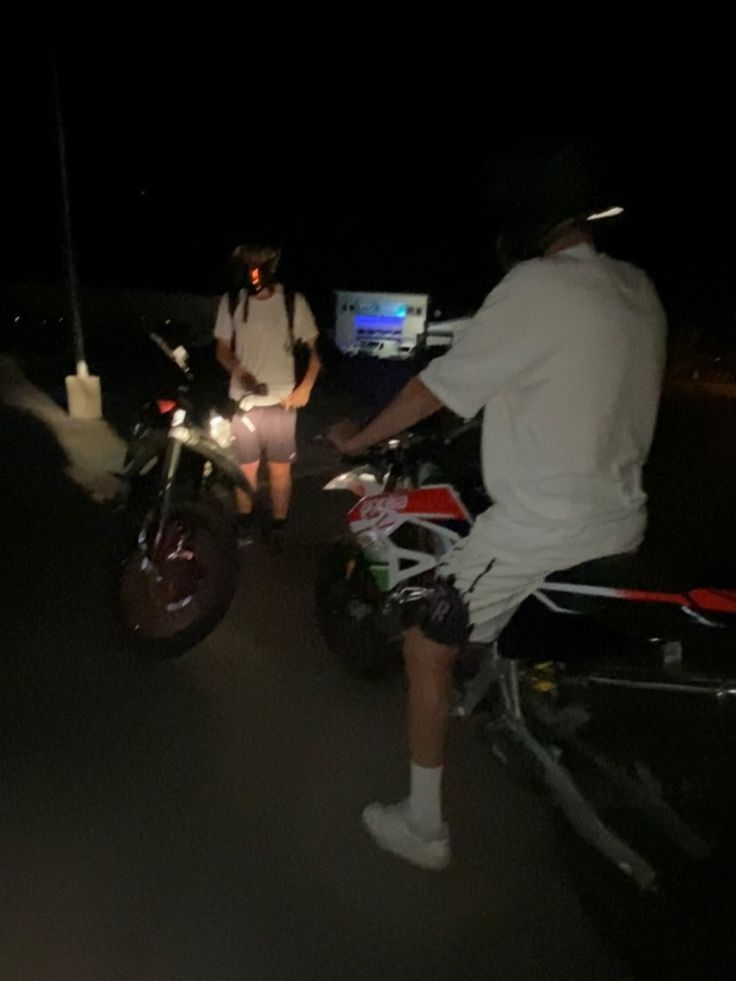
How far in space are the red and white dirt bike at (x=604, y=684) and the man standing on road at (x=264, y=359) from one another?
8.56 feet

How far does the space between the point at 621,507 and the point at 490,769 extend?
60.8 inches

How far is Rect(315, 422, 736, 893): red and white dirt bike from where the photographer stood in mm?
2758

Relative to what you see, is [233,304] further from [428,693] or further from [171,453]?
[428,693]

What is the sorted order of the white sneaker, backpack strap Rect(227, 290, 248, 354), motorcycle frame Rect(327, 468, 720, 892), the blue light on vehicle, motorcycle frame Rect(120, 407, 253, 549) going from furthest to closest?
the blue light on vehicle
backpack strap Rect(227, 290, 248, 354)
motorcycle frame Rect(120, 407, 253, 549)
the white sneaker
motorcycle frame Rect(327, 468, 720, 892)

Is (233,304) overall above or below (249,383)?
above

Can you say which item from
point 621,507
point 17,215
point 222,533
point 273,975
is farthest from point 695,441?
point 17,215

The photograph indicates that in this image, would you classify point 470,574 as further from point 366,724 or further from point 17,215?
point 17,215

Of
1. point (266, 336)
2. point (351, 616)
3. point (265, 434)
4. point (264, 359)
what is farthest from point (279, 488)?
point (351, 616)

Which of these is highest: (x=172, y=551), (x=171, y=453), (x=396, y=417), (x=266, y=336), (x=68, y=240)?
(x=396, y=417)

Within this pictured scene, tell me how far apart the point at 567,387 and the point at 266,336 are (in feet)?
12.4

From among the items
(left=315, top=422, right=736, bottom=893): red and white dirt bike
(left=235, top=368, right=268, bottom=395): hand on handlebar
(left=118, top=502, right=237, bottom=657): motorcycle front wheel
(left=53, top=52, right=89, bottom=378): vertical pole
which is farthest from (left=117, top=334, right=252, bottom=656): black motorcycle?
(left=53, top=52, right=89, bottom=378): vertical pole

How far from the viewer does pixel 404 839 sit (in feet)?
11.1

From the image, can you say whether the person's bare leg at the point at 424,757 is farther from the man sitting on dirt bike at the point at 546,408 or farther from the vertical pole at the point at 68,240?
the vertical pole at the point at 68,240

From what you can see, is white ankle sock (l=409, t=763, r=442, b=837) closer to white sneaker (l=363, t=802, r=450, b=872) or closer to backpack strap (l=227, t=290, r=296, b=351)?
white sneaker (l=363, t=802, r=450, b=872)
